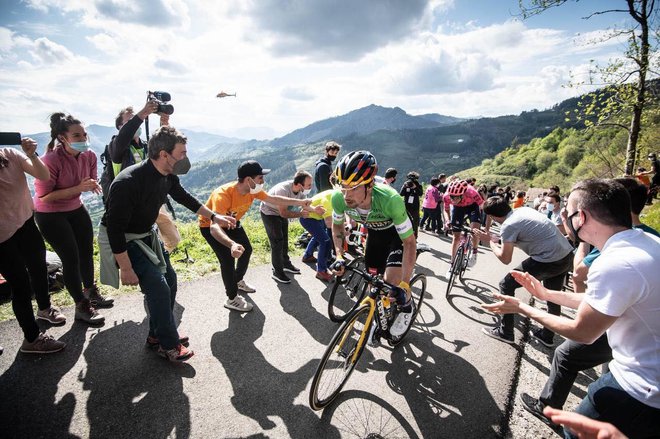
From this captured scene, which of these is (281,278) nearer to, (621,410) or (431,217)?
(621,410)

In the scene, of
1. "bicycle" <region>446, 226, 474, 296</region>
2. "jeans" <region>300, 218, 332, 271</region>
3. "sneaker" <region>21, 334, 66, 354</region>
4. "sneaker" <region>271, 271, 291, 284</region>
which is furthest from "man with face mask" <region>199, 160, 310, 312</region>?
"bicycle" <region>446, 226, 474, 296</region>

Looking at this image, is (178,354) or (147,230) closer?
(147,230)

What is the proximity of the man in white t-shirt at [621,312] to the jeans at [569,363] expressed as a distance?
0.83 m

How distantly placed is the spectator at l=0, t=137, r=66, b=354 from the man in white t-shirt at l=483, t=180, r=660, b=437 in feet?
17.6

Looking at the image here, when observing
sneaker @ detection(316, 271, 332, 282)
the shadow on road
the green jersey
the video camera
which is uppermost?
the video camera

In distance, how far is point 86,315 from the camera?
4.37 meters

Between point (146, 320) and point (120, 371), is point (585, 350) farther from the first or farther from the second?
point (146, 320)

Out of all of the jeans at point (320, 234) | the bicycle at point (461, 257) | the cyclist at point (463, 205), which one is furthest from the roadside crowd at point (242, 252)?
the cyclist at point (463, 205)

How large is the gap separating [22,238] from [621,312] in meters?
5.98

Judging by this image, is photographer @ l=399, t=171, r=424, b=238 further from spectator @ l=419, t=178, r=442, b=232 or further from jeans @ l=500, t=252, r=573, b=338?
jeans @ l=500, t=252, r=573, b=338

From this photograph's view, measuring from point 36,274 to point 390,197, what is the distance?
188 inches

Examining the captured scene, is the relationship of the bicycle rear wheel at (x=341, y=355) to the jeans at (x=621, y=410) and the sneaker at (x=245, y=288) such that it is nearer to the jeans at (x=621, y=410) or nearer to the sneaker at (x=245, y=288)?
the jeans at (x=621, y=410)

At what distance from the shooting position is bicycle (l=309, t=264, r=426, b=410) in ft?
10.8

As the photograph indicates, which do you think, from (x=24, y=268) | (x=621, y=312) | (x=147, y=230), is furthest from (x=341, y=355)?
(x=24, y=268)
